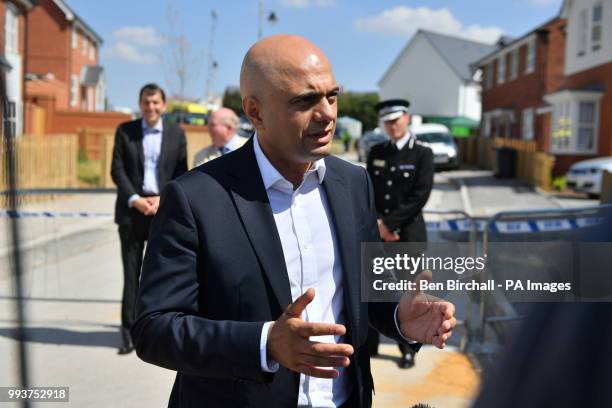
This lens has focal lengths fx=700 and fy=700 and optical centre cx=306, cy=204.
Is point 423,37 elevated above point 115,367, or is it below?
above

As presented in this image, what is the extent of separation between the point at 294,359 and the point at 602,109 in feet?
78.0

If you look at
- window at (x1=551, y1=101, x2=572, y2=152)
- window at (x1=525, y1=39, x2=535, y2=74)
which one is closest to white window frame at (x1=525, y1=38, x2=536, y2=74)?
window at (x1=525, y1=39, x2=535, y2=74)

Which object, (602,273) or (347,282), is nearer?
(602,273)

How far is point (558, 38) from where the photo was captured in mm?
31000

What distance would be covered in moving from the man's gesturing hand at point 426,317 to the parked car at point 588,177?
1798cm

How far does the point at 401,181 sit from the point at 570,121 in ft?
67.6

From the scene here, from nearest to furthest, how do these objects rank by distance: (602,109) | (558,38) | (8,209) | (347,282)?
(8,209) < (347,282) < (602,109) < (558,38)

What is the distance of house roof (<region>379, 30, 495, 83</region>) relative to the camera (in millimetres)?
56312

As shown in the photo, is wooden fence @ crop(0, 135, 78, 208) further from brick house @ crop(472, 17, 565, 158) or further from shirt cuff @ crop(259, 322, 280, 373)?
brick house @ crop(472, 17, 565, 158)

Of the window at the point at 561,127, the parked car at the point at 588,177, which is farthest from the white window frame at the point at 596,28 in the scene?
the parked car at the point at 588,177

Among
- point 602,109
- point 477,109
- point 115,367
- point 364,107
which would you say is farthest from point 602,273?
point 364,107

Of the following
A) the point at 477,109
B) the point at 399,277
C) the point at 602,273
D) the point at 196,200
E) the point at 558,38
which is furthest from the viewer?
the point at 477,109

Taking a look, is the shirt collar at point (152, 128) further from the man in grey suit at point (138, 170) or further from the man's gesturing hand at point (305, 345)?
the man's gesturing hand at point (305, 345)

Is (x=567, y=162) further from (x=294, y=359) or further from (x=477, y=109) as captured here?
(x=477, y=109)
